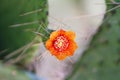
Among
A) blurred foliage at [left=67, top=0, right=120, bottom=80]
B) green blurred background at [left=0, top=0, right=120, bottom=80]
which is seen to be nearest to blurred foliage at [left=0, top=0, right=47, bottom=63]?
green blurred background at [left=0, top=0, right=120, bottom=80]

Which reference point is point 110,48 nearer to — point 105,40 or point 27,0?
point 105,40

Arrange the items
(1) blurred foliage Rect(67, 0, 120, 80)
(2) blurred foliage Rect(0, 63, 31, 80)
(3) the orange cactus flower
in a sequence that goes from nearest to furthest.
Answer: (3) the orange cactus flower < (1) blurred foliage Rect(67, 0, 120, 80) < (2) blurred foliage Rect(0, 63, 31, 80)

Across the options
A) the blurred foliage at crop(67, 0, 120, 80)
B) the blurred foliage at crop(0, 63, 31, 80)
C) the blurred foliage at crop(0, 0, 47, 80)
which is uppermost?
the blurred foliage at crop(0, 0, 47, 80)

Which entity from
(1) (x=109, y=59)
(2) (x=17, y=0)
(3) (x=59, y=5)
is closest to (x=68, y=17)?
(3) (x=59, y=5)

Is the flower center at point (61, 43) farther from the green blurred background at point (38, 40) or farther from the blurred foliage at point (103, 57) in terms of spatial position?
the blurred foliage at point (103, 57)

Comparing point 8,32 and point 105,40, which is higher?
point 8,32

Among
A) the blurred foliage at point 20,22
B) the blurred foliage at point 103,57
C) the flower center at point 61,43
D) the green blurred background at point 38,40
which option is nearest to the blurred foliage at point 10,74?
the green blurred background at point 38,40

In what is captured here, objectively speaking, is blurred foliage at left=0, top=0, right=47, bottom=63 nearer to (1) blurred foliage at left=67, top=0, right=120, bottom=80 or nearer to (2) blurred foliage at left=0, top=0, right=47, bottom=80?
(2) blurred foliage at left=0, top=0, right=47, bottom=80

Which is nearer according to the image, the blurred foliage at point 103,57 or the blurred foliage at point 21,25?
the blurred foliage at point 21,25
